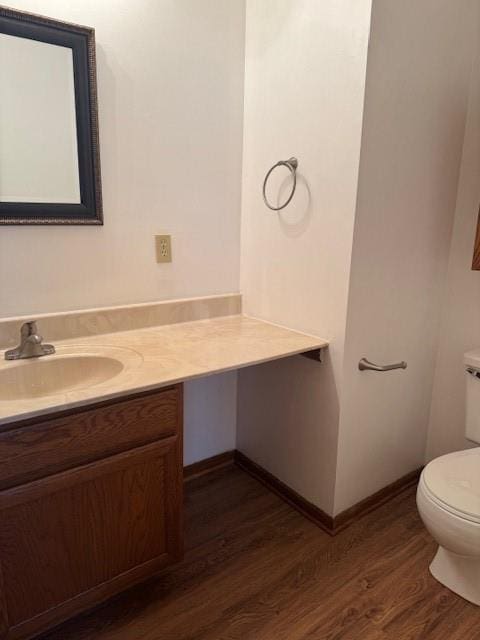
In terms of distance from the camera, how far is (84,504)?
3.99ft

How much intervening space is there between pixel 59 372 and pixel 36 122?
0.82 meters

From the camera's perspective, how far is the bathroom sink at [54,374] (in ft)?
4.46

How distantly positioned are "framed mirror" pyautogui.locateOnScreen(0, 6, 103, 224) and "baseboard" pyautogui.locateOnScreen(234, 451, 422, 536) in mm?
1395

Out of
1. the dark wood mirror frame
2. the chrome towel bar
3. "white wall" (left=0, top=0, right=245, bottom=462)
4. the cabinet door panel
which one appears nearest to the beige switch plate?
"white wall" (left=0, top=0, right=245, bottom=462)

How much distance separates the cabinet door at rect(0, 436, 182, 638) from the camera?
113 centimetres

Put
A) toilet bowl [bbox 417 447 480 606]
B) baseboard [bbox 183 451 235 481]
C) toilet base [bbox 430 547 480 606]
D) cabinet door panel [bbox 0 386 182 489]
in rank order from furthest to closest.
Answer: baseboard [bbox 183 451 235 481], toilet base [bbox 430 547 480 606], toilet bowl [bbox 417 447 480 606], cabinet door panel [bbox 0 386 182 489]

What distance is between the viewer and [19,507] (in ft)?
3.64

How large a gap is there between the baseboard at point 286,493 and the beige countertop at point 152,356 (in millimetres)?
732

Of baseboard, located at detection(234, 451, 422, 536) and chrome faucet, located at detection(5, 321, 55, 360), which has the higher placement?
chrome faucet, located at detection(5, 321, 55, 360)

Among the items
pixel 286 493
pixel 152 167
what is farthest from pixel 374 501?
pixel 152 167

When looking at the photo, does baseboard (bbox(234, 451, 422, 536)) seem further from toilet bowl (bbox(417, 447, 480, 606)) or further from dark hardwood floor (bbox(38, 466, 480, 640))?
toilet bowl (bbox(417, 447, 480, 606))

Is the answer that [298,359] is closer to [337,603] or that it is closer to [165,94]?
[337,603]

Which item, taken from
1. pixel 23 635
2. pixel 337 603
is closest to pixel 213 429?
pixel 337 603

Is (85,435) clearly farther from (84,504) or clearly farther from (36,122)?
(36,122)
